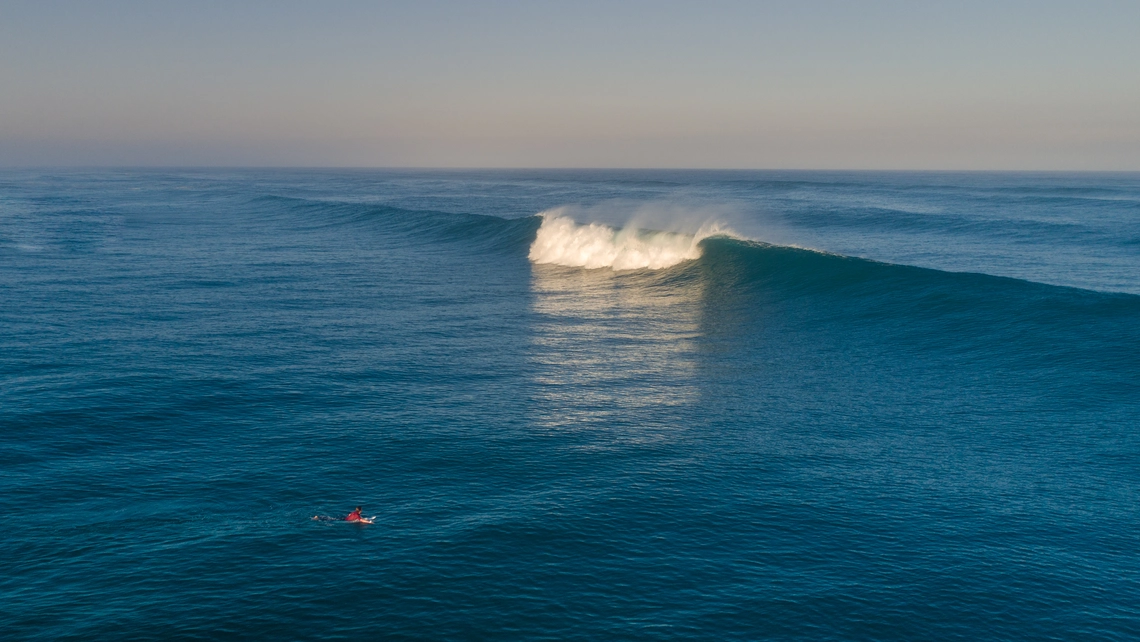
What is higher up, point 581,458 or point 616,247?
point 616,247

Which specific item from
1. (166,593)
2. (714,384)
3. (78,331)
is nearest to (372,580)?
(166,593)

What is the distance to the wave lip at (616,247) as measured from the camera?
6062cm

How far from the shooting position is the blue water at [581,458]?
58.7 feet

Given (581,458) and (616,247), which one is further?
(616,247)

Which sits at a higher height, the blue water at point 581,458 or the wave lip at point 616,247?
the wave lip at point 616,247

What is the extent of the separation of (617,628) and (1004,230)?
255 feet

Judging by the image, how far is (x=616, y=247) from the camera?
63.9 m

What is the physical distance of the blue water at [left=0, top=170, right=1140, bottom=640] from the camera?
58.7 ft

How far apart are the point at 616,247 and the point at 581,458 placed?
131ft

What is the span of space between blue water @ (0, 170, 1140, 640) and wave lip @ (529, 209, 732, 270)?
22.4 ft

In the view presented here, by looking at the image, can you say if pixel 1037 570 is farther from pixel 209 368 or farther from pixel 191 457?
pixel 209 368

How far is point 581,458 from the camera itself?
25.2 metres

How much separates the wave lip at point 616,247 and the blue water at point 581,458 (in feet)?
22.4

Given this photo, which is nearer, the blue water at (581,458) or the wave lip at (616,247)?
the blue water at (581,458)
